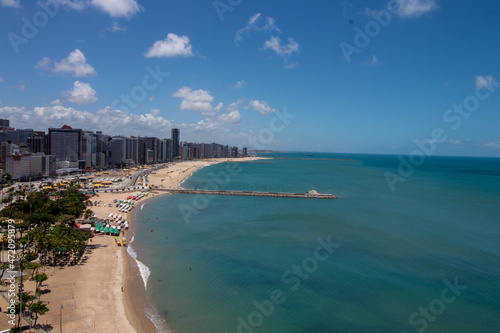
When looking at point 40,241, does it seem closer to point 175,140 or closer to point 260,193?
point 260,193

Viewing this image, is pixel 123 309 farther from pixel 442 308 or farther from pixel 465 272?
pixel 465 272

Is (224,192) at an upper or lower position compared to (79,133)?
lower

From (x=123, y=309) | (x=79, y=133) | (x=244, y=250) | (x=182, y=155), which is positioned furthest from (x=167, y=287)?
(x=182, y=155)

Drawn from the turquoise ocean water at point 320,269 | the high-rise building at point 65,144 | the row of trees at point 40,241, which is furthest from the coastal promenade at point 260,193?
the high-rise building at point 65,144

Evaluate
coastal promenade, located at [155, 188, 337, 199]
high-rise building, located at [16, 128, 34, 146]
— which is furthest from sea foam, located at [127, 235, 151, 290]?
high-rise building, located at [16, 128, 34, 146]

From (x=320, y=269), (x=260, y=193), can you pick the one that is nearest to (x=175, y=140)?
(x=260, y=193)

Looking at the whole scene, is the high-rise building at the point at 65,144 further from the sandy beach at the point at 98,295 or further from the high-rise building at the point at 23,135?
the sandy beach at the point at 98,295
